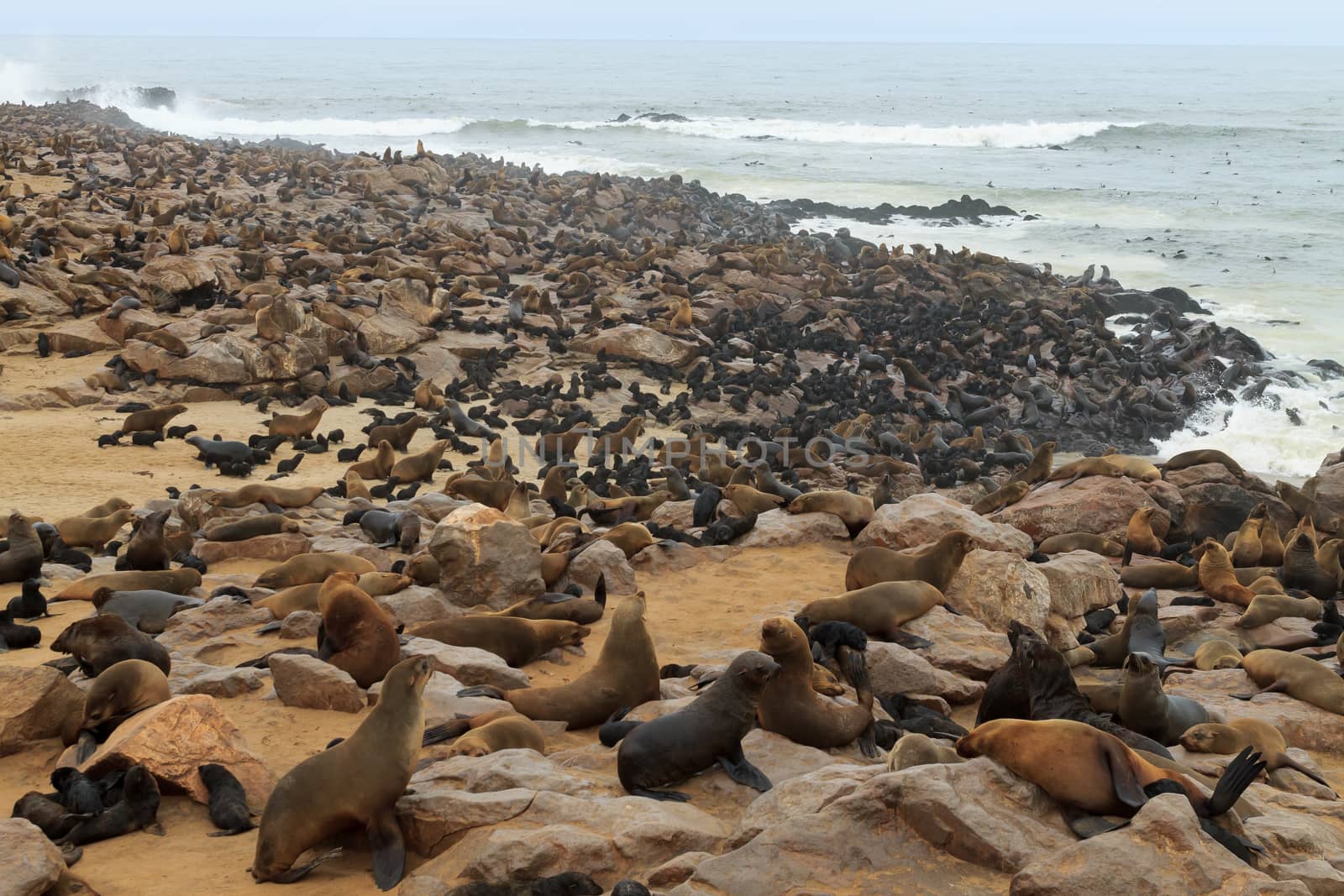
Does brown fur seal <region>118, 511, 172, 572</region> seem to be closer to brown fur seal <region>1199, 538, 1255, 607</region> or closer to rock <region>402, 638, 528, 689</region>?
rock <region>402, 638, 528, 689</region>

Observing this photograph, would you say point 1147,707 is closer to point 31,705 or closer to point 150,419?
point 31,705

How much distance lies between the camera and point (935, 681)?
6.39 metres

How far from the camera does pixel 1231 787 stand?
414 centimetres

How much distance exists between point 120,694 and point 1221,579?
26.1 ft

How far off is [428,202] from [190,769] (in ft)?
78.4

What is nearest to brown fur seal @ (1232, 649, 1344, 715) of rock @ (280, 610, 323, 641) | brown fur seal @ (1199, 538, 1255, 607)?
brown fur seal @ (1199, 538, 1255, 607)

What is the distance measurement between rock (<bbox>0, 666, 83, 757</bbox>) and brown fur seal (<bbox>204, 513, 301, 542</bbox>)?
3.52 m

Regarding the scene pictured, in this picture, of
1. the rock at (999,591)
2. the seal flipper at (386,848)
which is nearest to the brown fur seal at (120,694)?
the seal flipper at (386,848)

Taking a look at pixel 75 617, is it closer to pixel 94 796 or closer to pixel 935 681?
pixel 94 796

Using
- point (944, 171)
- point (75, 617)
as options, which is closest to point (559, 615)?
point (75, 617)

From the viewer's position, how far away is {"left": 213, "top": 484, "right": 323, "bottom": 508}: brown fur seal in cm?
970

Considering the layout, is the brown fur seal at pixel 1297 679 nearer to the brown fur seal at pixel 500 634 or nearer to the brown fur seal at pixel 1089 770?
the brown fur seal at pixel 1089 770

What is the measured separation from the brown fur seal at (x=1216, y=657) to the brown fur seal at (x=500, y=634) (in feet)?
14.5

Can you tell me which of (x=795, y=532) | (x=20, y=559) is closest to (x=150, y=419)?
(x=20, y=559)
